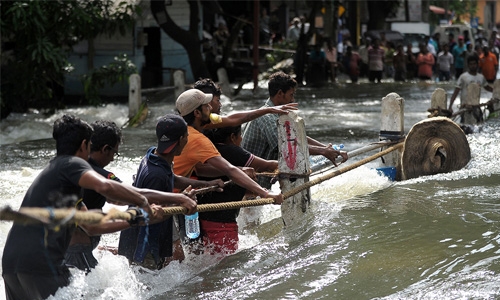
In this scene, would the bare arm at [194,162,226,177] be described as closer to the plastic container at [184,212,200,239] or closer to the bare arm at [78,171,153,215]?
the plastic container at [184,212,200,239]

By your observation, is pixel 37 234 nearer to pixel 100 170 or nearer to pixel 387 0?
pixel 100 170

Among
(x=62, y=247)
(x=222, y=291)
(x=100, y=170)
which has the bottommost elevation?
(x=222, y=291)

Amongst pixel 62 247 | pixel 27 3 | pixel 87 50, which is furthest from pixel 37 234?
pixel 87 50

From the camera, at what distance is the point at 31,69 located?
53.1 feet

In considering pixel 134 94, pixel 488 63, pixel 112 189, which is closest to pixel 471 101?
pixel 134 94

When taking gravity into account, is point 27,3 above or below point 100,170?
above

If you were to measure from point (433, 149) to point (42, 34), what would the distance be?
9197 mm

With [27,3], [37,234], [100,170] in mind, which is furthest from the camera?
[27,3]

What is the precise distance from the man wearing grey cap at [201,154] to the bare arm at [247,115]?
179 mm

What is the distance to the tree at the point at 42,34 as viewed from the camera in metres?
15.5

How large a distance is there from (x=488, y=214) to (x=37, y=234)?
15.4ft

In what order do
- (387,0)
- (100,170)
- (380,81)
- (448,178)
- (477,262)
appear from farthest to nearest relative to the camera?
(387,0) < (380,81) < (448,178) < (477,262) < (100,170)

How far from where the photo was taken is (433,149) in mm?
9578

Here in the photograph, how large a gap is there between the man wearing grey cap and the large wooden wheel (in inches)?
138
